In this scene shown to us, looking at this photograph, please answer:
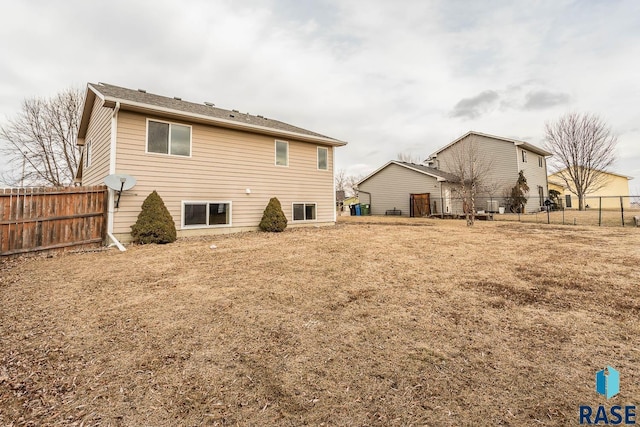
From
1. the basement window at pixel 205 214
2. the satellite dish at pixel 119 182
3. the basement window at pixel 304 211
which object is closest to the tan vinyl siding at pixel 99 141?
the satellite dish at pixel 119 182

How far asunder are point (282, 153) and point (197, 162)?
368cm

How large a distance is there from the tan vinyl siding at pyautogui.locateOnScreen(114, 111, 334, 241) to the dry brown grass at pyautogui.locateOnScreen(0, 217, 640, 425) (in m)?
3.84

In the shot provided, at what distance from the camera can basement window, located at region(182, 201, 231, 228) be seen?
9469 millimetres

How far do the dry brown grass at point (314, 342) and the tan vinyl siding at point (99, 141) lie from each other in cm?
440

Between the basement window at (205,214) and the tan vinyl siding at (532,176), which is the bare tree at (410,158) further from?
the basement window at (205,214)

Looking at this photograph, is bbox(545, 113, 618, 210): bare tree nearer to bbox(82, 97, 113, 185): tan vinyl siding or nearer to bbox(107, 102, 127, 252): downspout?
bbox(107, 102, 127, 252): downspout

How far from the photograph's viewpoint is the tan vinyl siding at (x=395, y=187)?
22078 millimetres

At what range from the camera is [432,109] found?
18000 millimetres

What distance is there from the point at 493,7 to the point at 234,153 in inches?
417

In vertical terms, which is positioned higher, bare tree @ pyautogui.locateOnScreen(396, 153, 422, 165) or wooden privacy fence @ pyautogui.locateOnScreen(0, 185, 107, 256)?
bare tree @ pyautogui.locateOnScreen(396, 153, 422, 165)

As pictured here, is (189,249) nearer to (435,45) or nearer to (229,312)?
(229,312)

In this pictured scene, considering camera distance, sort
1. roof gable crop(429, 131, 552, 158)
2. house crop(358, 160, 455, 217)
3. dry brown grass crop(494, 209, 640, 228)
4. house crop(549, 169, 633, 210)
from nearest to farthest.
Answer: dry brown grass crop(494, 209, 640, 228) < roof gable crop(429, 131, 552, 158) < house crop(358, 160, 455, 217) < house crop(549, 169, 633, 210)

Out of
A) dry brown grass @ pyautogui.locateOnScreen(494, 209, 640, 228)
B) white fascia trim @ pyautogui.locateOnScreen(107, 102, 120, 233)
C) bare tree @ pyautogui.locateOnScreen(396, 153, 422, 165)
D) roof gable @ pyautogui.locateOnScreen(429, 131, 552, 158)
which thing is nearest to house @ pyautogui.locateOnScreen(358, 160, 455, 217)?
roof gable @ pyautogui.locateOnScreen(429, 131, 552, 158)

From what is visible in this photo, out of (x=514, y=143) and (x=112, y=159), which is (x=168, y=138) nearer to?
(x=112, y=159)
